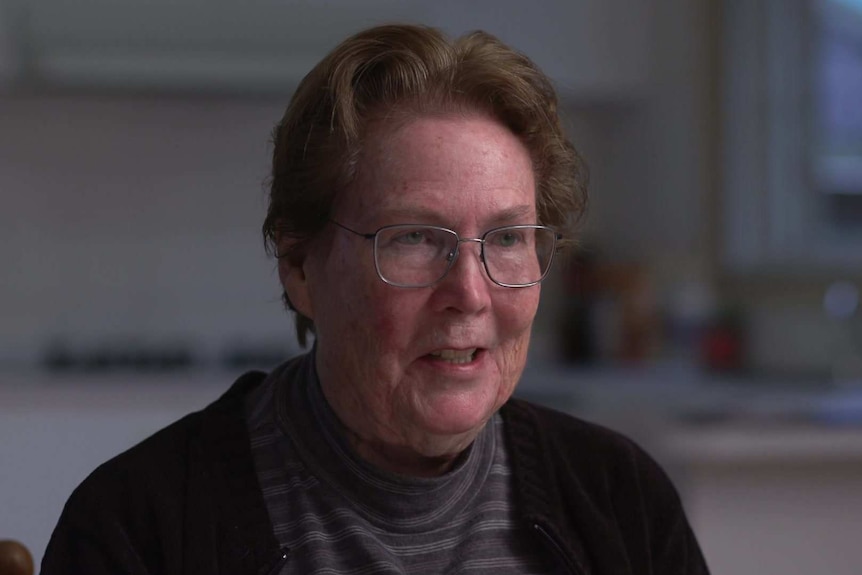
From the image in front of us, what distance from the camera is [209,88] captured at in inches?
127

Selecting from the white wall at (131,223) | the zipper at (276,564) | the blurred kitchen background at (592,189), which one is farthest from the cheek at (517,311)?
the white wall at (131,223)

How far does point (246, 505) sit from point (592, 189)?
2.40 meters

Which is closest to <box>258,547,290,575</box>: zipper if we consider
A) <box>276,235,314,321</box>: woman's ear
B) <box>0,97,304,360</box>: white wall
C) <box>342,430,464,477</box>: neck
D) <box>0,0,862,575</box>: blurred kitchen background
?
<box>342,430,464,477</box>: neck

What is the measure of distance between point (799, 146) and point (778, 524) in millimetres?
1287

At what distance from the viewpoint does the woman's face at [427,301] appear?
1004 millimetres

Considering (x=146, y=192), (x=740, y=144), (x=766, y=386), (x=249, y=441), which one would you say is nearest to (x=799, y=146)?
(x=740, y=144)

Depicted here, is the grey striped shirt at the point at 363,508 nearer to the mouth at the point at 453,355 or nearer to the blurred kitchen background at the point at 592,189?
the mouth at the point at 453,355

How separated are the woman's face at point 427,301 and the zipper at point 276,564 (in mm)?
141

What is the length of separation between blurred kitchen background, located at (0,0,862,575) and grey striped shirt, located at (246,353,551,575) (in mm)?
1756

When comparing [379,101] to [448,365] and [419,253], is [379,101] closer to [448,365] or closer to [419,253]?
[419,253]

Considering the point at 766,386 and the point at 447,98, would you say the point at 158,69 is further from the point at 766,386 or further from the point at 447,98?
the point at 447,98

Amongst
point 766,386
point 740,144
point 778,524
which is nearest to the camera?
point 778,524

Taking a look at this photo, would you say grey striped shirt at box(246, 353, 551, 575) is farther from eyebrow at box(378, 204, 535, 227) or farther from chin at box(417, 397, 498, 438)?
eyebrow at box(378, 204, 535, 227)

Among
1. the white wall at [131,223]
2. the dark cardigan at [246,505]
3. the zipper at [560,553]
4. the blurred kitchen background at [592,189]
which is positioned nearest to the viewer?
the dark cardigan at [246,505]
